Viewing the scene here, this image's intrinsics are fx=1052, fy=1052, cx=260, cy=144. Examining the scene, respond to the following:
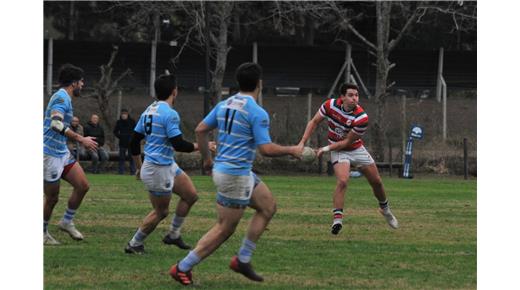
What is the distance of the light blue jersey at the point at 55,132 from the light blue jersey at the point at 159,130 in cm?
131

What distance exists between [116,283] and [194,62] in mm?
38760

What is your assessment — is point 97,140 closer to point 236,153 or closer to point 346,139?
point 346,139

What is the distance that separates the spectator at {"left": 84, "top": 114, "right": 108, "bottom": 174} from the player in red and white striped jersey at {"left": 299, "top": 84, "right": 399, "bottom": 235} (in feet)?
52.8

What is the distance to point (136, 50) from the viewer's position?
4831 cm

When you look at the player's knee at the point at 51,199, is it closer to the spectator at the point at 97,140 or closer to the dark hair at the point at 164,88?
the dark hair at the point at 164,88

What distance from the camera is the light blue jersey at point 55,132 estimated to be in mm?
12414

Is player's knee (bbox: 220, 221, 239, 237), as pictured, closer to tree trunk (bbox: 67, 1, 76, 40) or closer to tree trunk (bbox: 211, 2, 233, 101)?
tree trunk (bbox: 211, 2, 233, 101)

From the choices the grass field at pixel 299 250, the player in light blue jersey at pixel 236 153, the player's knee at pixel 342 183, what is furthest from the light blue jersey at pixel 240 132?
the player's knee at pixel 342 183

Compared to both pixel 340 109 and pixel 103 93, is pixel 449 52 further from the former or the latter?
pixel 340 109

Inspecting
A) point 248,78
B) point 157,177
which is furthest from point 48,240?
point 248,78

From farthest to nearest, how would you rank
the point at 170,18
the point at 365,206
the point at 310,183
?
1. the point at 170,18
2. the point at 310,183
3. the point at 365,206

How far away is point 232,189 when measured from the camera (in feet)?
31.9

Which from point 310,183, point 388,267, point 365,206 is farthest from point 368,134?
point 388,267

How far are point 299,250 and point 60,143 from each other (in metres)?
3.13
